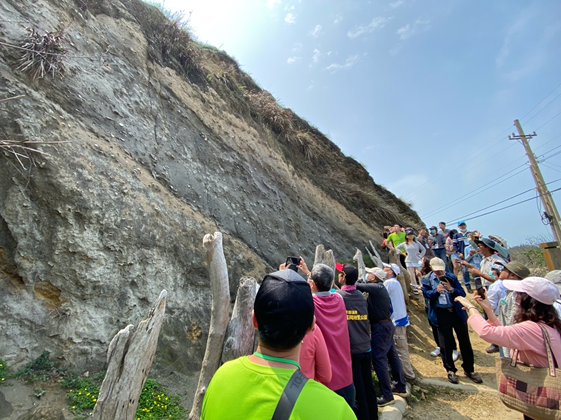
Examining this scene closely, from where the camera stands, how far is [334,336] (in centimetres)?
332

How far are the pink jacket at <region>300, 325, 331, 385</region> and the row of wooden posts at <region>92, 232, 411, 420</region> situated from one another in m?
0.93

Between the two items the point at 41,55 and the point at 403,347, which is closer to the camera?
the point at 41,55

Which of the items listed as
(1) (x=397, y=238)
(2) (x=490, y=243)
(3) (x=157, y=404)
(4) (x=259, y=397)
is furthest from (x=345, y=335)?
(1) (x=397, y=238)

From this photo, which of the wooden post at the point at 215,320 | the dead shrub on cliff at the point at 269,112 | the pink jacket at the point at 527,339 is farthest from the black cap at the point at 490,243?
the dead shrub on cliff at the point at 269,112

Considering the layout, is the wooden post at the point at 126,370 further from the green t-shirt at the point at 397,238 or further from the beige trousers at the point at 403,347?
the green t-shirt at the point at 397,238

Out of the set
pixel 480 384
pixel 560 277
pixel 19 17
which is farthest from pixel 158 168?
pixel 480 384

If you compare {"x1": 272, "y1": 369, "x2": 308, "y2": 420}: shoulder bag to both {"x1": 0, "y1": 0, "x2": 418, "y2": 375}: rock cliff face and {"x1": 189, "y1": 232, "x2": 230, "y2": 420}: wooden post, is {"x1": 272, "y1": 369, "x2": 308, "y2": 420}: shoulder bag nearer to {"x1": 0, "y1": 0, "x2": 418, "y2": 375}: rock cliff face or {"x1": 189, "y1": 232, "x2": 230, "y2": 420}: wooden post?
{"x1": 189, "y1": 232, "x2": 230, "y2": 420}: wooden post

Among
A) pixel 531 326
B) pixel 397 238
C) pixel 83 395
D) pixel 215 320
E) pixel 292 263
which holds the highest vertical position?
pixel 397 238

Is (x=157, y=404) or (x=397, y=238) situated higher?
(x=397, y=238)

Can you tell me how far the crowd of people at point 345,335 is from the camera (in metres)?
1.33

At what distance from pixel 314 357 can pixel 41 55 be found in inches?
272

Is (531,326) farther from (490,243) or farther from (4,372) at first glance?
(4,372)

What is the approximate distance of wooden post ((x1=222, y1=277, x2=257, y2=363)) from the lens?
3285mm

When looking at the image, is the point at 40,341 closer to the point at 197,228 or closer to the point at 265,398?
the point at 197,228
